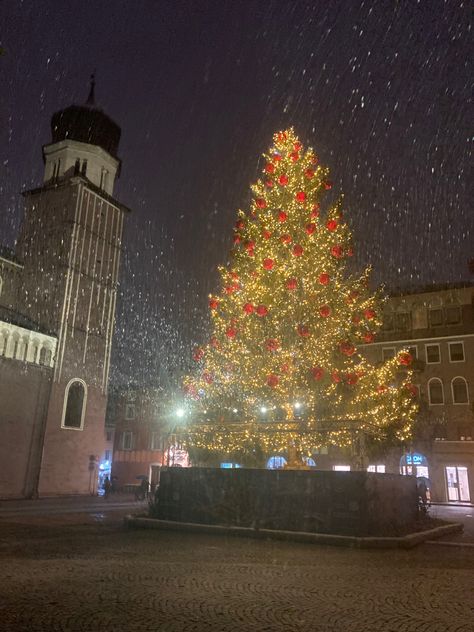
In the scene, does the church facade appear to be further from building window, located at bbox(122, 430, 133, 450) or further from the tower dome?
building window, located at bbox(122, 430, 133, 450)

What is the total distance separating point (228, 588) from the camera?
22.1 ft

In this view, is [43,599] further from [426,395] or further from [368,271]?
[426,395]

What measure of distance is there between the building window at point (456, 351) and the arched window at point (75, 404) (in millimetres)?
26558

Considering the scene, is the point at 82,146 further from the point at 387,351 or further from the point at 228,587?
the point at 228,587

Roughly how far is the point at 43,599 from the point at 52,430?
30.2 m

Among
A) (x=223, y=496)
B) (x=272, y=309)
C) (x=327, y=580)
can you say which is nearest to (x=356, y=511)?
(x=223, y=496)

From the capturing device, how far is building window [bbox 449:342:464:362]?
3812 centimetres

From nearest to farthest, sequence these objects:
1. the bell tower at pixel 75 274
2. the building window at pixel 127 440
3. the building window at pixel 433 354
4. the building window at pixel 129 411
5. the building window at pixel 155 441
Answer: the bell tower at pixel 75 274 → the building window at pixel 433 354 → the building window at pixel 155 441 → the building window at pixel 127 440 → the building window at pixel 129 411

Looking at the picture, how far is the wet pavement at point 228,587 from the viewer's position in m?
5.29

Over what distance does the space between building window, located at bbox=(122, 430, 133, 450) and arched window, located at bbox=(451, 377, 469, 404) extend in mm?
33036

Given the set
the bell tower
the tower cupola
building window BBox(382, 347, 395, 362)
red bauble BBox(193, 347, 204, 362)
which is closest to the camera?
red bauble BBox(193, 347, 204, 362)

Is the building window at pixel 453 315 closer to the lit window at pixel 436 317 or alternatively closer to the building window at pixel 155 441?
the lit window at pixel 436 317

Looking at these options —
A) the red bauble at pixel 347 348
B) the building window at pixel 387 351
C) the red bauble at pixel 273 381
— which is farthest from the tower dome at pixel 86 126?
the red bauble at pixel 347 348

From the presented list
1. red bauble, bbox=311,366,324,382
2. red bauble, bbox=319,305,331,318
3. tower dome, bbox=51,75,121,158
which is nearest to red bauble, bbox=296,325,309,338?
red bauble, bbox=319,305,331,318
